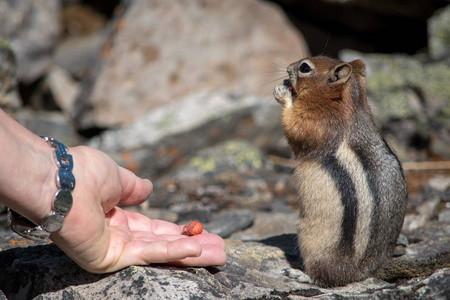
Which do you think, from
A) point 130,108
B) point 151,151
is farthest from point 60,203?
point 130,108

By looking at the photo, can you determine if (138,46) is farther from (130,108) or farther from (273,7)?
(273,7)

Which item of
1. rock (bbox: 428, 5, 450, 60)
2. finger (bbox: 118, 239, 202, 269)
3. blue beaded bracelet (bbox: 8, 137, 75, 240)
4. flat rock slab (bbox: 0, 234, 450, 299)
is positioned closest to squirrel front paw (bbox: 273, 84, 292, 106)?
flat rock slab (bbox: 0, 234, 450, 299)

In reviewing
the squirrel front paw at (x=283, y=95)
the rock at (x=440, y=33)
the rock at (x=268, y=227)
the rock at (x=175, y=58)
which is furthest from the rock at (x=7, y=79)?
the rock at (x=440, y=33)

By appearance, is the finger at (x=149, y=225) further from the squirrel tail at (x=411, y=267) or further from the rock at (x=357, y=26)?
the rock at (x=357, y=26)

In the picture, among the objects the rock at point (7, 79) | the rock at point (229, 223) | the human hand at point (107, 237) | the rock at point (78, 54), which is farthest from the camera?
the rock at point (78, 54)

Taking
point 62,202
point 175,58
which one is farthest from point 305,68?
point 175,58

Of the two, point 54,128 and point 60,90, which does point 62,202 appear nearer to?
point 54,128
